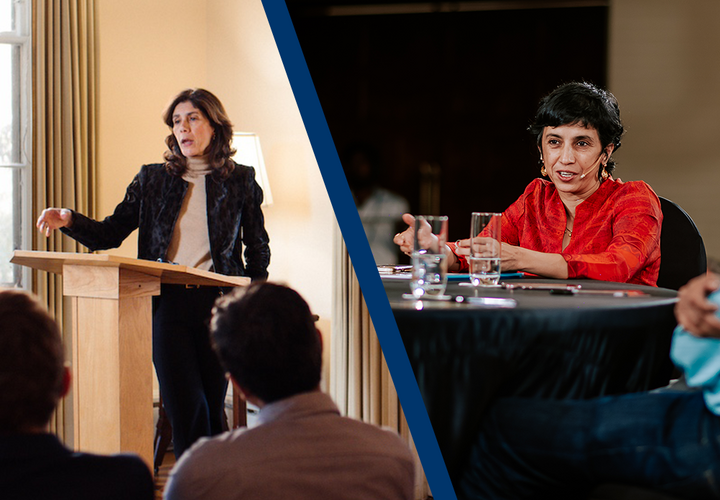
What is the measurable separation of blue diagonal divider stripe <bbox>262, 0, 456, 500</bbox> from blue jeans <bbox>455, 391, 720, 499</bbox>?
2.1 inches

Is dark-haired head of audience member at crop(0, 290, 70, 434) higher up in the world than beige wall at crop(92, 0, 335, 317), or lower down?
lower down

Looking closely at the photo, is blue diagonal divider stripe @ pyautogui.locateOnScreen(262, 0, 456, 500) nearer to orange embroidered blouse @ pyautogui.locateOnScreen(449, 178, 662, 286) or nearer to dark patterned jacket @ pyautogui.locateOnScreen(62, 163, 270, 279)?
orange embroidered blouse @ pyautogui.locateOnScreen(449, 178, 662, 286)

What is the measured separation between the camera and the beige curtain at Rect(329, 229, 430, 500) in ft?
5.61

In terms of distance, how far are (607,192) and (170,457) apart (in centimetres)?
138

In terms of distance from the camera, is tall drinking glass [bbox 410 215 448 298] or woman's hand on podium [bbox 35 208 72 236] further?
woman's hand on podium [bbox 35 208 72 236]

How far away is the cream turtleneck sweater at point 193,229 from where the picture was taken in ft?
6.14

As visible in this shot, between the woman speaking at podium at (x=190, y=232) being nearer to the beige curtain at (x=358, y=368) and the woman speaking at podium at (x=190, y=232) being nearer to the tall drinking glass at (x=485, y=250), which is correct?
the beige curtain at (x=358, y=368)

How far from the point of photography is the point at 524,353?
31.7 inches

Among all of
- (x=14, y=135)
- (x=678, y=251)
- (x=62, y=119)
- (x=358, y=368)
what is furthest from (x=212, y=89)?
(x=678, y=251)

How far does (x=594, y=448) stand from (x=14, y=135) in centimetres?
265

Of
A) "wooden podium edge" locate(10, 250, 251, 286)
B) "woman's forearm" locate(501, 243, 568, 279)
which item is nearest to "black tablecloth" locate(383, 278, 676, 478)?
"woman's forearm" locate(501, 243, 568, 279)

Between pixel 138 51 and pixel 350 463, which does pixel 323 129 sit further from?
pixel 138 51

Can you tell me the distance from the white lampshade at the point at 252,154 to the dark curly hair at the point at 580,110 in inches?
59.3

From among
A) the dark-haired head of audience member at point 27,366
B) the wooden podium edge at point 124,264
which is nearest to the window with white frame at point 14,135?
the wooden podium edge at point 124,264
